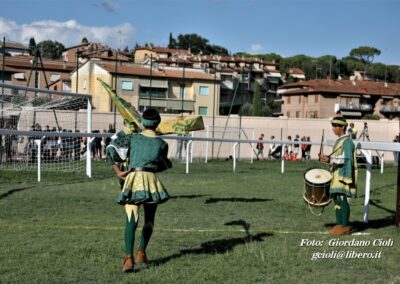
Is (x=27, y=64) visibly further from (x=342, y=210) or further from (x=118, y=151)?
(x=118, y=151)

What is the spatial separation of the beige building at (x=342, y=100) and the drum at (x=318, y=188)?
84056 mm

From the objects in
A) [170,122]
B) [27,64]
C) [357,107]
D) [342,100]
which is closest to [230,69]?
[342,100]

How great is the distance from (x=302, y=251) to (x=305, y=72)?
161 metres

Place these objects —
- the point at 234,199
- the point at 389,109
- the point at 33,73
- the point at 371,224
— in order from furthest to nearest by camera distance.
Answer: the point at 389,109 → the point at 33,73 → the point at 234,199 → the point at 371,224

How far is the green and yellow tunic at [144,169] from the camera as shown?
6512mm

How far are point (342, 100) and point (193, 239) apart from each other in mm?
90967

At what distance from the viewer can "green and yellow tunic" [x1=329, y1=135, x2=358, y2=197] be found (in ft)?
29.6

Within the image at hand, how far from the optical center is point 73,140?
23.5 m

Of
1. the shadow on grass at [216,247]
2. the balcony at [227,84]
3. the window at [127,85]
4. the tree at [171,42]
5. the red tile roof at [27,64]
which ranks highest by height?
the tree at [171,42]

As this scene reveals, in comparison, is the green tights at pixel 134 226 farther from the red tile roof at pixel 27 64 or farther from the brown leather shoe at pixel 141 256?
the red tile roof at pixel 27 64

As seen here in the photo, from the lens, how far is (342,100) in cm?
9612

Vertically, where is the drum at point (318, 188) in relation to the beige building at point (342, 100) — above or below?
below

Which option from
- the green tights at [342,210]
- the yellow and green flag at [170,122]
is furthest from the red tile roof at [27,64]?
the green tights at [342,210]

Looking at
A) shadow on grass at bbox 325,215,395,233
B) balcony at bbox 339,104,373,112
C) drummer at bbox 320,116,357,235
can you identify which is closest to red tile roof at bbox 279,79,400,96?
balcony at bbox 339,104,373,112
